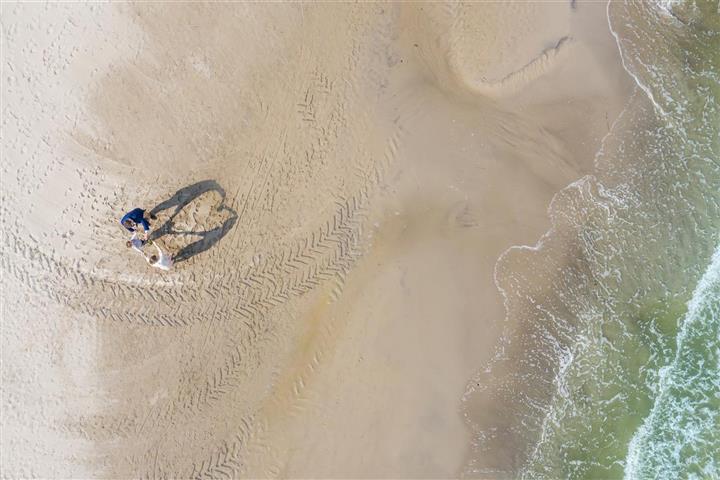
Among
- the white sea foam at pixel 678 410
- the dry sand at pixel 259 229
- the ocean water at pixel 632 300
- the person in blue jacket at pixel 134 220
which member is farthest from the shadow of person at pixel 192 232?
the white sea foam at pixel 678 410

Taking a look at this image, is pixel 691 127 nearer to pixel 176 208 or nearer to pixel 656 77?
pixel 656 77

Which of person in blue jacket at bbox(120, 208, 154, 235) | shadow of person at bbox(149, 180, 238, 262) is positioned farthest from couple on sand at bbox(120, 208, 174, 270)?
shadow of person at bbox(149, 180, 238, 262)

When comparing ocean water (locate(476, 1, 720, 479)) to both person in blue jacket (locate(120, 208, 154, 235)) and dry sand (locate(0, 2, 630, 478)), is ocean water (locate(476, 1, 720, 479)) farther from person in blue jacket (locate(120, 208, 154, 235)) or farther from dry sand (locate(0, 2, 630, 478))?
person in blue jacket (locate(120, 208, 154, 235))

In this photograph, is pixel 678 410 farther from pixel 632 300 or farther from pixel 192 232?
pixel 192 232

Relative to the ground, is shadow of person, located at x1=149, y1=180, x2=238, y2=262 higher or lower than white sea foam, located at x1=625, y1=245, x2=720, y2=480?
higher

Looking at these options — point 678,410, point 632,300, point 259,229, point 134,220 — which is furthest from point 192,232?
point 678,410
